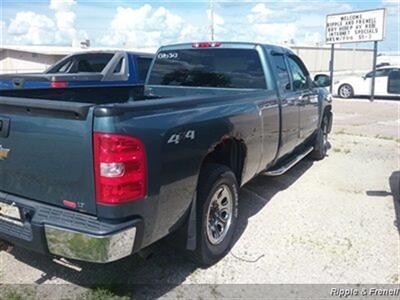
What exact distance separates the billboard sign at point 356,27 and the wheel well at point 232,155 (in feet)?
60.6

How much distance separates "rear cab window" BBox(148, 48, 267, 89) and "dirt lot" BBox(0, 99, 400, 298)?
1549 mm

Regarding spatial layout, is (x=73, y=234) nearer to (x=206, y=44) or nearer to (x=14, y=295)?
(x=14, y=295)

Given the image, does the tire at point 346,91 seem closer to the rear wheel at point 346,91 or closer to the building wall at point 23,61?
the rear wheel at point 346,91

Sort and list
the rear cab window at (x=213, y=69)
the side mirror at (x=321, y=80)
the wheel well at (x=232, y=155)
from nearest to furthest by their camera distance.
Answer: the wheel well at (x=232, y=155), the rear cab window at (x=213, y=69), the side mirror at (x=321, y=80)

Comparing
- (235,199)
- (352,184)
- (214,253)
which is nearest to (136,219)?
(214,253)

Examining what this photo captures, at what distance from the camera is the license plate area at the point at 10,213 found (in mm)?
3031

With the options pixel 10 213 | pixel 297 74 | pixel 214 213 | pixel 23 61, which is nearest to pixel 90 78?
pixel 297 74

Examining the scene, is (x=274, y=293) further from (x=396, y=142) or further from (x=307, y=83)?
(x=396, y=142)

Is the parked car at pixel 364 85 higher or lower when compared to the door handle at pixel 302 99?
lower

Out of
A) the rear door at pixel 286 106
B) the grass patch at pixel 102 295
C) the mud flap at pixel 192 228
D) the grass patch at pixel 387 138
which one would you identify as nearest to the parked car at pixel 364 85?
the grass patch at pixel 387 138

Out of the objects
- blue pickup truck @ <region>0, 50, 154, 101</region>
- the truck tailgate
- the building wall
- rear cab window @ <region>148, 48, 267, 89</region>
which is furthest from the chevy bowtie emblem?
the building wall

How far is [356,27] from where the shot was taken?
67.9 ft

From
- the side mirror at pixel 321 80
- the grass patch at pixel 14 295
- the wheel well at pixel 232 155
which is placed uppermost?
the side mirror at pixel 321 80

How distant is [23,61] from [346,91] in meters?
27.6
